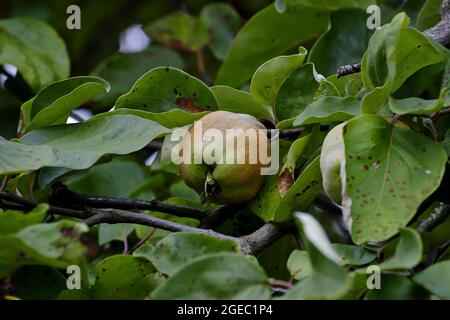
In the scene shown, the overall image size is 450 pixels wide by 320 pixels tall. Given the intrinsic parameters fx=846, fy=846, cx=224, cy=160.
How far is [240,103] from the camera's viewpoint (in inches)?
49.2

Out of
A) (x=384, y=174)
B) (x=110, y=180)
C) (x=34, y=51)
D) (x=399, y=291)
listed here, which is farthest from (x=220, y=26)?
(x=399, y=291)

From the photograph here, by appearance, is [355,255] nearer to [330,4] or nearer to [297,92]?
[297,92]

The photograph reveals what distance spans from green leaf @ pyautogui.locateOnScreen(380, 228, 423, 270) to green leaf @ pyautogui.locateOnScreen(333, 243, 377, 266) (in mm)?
96

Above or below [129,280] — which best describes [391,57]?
above

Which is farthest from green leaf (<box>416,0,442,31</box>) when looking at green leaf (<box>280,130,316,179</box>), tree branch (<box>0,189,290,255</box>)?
tree branch (<box>0,189,290,255</box>)

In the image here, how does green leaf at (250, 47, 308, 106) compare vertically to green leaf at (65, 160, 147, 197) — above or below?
above

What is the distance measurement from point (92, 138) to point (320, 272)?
16.0 inches

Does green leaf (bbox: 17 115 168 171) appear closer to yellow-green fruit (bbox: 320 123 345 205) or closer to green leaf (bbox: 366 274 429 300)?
yellow-green fruit (bbox: 320 123 345 205)

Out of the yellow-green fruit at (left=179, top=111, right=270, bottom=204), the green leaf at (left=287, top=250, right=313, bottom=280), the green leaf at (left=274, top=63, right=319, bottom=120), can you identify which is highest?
the green leaf at (left=274, top=63, right=319, bottom=120)

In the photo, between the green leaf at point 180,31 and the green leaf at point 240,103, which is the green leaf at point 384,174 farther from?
the green leaf at point 180,31

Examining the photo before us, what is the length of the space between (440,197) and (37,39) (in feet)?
3.68

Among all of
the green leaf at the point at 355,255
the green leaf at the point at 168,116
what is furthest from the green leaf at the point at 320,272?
the green leaf at the point at 168,116

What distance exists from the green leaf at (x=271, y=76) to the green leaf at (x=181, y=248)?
30cm

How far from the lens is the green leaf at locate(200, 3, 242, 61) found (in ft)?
6.93
